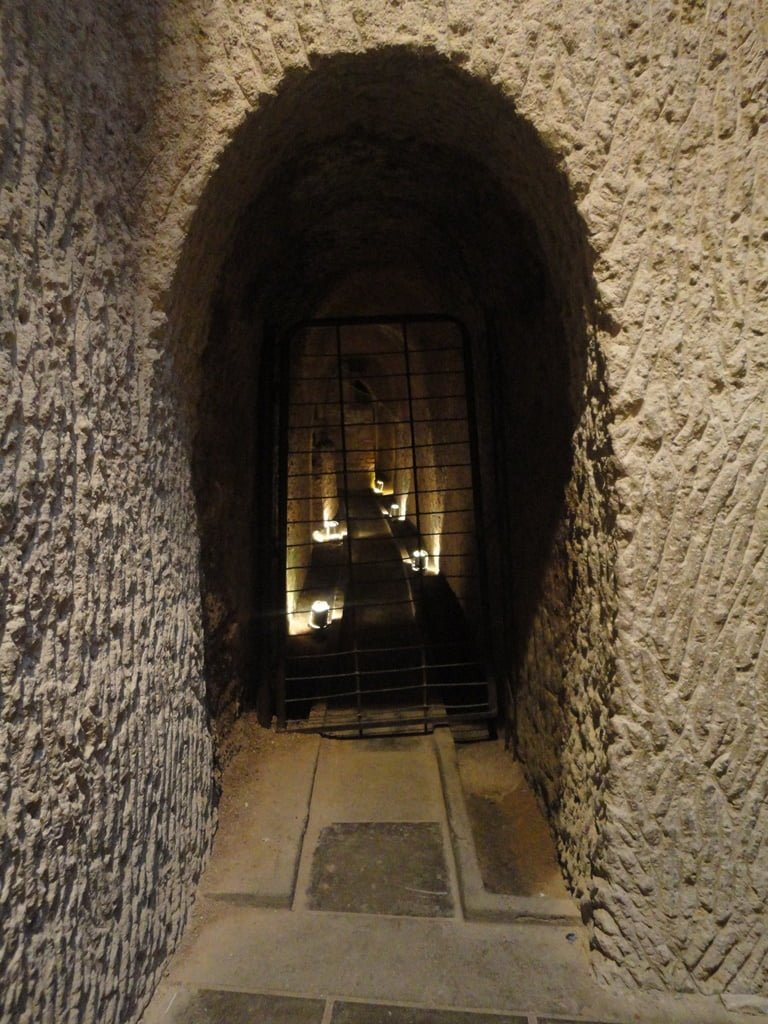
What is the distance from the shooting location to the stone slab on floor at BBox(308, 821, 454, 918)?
1.42 meters

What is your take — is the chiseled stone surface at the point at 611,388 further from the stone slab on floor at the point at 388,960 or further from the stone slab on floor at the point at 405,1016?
the stone slab on floor at the point at 405,1016

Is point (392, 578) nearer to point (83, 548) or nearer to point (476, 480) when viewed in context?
point (476, 480)

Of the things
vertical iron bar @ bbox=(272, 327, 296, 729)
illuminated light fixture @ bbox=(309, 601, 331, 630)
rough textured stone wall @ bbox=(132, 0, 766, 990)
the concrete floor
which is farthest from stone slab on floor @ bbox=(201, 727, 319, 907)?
illuminated light fixture @ bbox=(309, 601, 331, 630)

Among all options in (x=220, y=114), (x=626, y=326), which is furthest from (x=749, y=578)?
(x=220, y=114)

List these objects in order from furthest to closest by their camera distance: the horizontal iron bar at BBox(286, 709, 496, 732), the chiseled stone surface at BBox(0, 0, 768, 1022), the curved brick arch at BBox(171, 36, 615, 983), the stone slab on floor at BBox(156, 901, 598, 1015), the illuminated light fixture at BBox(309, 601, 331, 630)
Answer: the illuminated light fixture at BBox(309, 601, 331, 630) → the horizontal iron bar at BBox(286, 709, 496, 732) → the curved brick arch at BBox(171, 36, 615, 983) → the stone slab on floor at BBox(156, 901, 598, 1015) → the chiseled stone surface at BBox(0, 0, 768, 1022)

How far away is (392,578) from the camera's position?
402 centimetres

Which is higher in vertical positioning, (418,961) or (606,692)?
(606,692)

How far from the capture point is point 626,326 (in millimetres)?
1155

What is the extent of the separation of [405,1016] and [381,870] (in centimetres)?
39

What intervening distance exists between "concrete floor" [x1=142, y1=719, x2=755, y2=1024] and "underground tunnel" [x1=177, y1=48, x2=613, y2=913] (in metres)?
0.17

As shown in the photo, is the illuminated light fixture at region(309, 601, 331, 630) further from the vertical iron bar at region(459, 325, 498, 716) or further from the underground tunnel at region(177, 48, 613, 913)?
the vertical iron bar at region(459, 325, 498, 716)

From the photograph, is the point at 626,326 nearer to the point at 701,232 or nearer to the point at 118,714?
the point at 701,232

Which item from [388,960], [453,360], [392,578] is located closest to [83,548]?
[388,960]

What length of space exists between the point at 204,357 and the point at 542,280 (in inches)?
35.8
